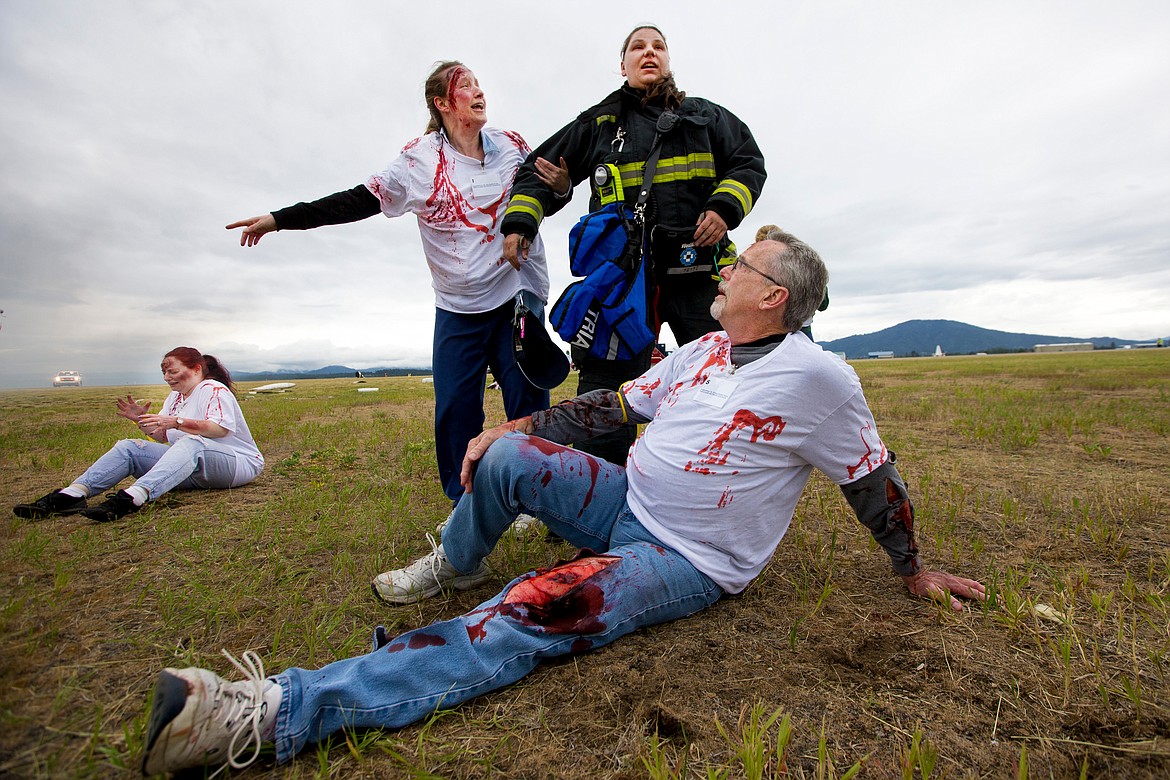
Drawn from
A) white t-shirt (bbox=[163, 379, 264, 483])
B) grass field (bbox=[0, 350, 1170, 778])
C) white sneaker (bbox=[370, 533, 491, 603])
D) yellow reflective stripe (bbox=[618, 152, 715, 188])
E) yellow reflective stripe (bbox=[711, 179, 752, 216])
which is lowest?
grass field (bbox=[0, 350, 1170, 778])

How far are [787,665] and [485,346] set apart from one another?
8.19 feet

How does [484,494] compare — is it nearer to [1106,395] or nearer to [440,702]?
[440,702]

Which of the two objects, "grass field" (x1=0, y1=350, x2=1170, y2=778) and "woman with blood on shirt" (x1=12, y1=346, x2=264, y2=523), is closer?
"grass field" (x1=0, y1=350, x2=1170, y2=778)

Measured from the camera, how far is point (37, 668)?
186 cm

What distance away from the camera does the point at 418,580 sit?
2.49m

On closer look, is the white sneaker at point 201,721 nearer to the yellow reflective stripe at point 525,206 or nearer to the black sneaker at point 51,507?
the yellow reflective stripe at point 525,206

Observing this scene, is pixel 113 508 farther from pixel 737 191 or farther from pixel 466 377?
pixel 737 191

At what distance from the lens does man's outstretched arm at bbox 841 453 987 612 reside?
212 cm

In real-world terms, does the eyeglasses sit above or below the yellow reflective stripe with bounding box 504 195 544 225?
below

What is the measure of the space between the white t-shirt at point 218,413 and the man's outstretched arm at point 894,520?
4.77 metres

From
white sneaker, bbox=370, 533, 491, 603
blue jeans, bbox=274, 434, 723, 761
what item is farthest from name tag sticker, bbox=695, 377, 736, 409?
white sneaker, bbox=370, 533, 491, 603

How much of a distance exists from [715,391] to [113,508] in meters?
4.17

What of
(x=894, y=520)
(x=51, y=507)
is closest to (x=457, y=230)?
(x=894, y=520)

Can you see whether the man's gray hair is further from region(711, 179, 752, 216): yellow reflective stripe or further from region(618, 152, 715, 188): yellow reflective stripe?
region(618, 152, 715, 188): yellow reflective stripe
